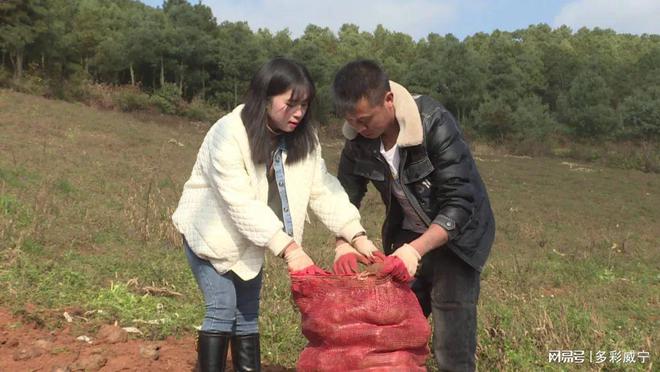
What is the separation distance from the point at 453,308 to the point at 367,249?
21.4 inches

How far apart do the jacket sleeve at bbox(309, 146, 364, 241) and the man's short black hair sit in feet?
1.29

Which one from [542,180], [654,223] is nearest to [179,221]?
[654,223]

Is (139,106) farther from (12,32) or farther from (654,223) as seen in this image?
(654,223)

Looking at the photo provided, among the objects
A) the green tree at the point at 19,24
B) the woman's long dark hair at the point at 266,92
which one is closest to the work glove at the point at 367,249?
the woman's long dark hair at the point at 266,92

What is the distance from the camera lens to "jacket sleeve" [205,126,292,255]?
2557 millimetres

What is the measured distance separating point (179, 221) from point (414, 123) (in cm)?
106

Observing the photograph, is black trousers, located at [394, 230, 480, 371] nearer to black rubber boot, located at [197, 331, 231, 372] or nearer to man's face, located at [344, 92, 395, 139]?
man's face, located at [344, 92, 395, 139]

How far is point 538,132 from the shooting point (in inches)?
1203

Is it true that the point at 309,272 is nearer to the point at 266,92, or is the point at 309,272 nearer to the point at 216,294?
the point at 216,294

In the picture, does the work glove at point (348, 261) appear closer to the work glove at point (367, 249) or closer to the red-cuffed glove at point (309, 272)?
the work glove at point (367, 249)

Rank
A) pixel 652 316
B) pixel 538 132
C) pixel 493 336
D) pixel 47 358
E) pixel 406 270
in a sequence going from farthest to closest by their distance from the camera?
pixel 538 132 < pixel 652 316 < pixel 493 336 < pixel 47 358 < pixel 406 270

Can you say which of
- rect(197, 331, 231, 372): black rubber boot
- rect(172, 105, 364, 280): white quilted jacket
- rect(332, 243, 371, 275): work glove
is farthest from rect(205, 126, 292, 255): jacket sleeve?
rect(197, 331, 231, 372): black rubber boot

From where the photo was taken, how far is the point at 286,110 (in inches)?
105

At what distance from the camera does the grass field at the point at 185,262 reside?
4.22 m
